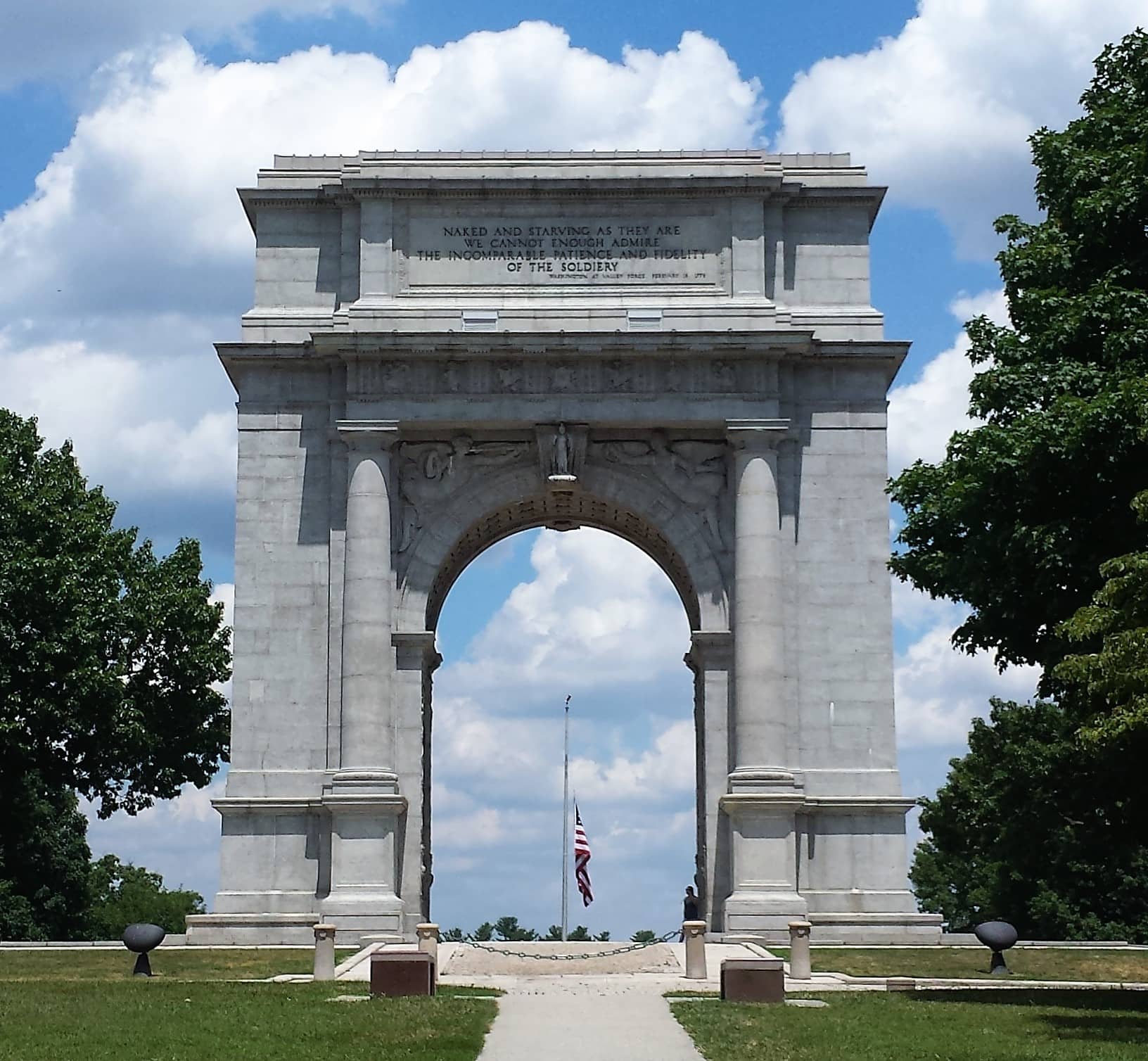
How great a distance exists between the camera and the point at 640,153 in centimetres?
5475

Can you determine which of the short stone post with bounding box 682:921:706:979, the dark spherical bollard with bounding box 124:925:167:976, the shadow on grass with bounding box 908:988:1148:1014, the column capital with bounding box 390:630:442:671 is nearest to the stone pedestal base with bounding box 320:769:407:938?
the column capital with bounding box 390:630:442:671

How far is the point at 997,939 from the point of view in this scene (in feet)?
138

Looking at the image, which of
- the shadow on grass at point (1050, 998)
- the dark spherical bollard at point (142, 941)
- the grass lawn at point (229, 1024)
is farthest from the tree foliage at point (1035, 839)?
the grass lawn at point (229, 1024)

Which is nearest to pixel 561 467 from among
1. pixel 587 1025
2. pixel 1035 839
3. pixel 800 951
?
pixel 800 951

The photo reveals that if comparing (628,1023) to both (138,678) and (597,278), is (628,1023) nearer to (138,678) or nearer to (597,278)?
(597,278)

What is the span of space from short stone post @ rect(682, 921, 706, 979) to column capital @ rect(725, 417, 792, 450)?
1604cm

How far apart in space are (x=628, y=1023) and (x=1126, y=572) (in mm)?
10402

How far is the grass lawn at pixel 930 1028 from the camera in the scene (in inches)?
1002

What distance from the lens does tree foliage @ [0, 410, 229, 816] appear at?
6069 centimetres

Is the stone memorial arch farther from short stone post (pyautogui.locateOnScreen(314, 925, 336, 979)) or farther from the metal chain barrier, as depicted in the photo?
short stone post (pyautogui.locateOnScreen(314, 925, 336, 979))

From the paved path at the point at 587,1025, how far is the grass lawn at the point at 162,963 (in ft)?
25.4

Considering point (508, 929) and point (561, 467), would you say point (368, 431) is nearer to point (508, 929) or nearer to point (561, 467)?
point (561, 467)

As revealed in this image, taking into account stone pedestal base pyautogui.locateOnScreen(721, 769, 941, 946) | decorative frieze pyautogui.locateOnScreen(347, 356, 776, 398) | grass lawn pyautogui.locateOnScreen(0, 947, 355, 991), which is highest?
decorative frieze pyautogui.locateOnScreen(347, 356, 776, 398)

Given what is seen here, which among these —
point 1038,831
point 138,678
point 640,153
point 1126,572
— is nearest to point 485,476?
point 640,153
